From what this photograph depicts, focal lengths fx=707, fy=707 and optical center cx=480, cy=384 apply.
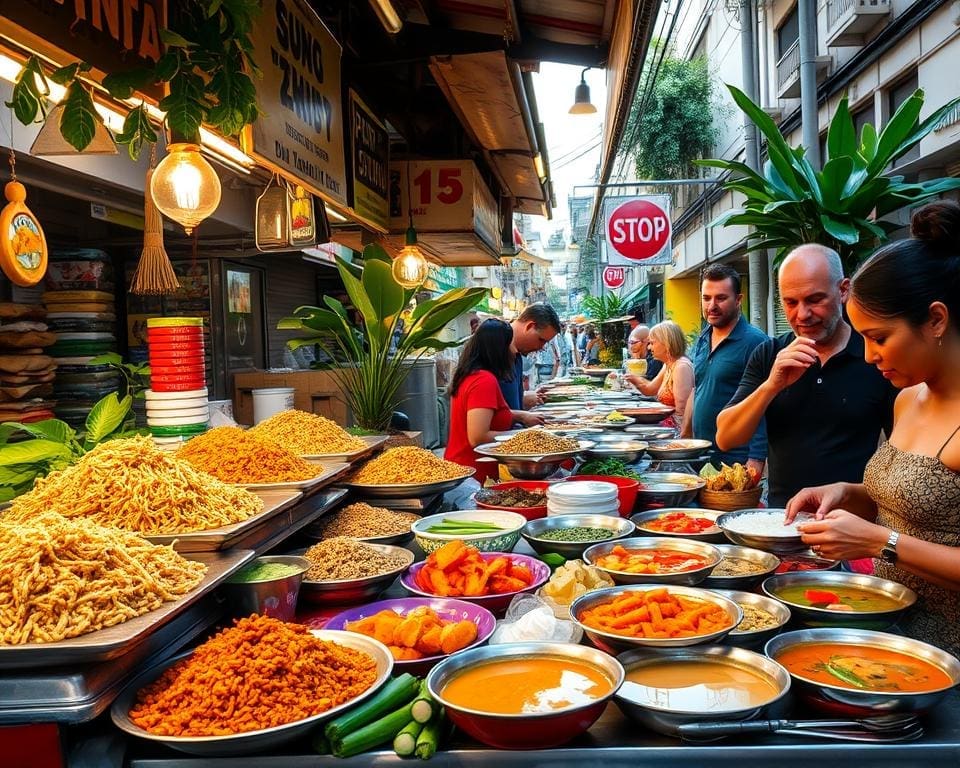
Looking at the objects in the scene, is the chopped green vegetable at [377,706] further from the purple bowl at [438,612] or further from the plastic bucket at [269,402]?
the plastic bucket at [269,402]

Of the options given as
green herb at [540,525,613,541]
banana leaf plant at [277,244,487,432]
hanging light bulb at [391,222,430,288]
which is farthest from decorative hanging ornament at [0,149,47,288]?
green herb at [540,525,613,541]

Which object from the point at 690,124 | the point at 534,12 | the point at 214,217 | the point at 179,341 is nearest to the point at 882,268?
the point at 179,341

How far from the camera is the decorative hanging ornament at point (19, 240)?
389 centimetres

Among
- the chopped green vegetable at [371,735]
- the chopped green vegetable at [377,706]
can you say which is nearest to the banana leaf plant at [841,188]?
the chopped green vegetable at [377,706]

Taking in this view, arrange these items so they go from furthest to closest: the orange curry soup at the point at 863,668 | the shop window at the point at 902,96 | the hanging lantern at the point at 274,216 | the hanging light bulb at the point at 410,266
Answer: the shop window at the point at 902,96 → the hanging light bulb at the point at 410,266 → the hanging lantern at the point at 274,216 → the orange curry soup at the point at 863,668

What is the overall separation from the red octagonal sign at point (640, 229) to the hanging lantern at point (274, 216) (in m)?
8.00

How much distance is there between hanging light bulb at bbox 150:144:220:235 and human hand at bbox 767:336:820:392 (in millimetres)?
2751

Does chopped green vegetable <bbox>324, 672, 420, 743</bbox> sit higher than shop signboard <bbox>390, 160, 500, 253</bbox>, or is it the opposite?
shop signboard <bbox>390, 160, 500, 253</bbox>

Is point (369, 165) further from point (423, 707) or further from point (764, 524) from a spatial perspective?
point (423, 707)

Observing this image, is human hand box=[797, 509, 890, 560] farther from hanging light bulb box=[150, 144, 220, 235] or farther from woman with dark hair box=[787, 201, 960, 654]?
hanging light bulb box=[150, 144, 220, 235]

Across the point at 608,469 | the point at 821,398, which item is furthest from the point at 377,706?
the point at 821,398

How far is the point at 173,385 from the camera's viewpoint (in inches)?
128

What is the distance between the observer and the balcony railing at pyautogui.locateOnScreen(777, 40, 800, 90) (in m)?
13.3

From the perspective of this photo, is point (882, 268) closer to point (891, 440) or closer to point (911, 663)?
point (891, 440)
